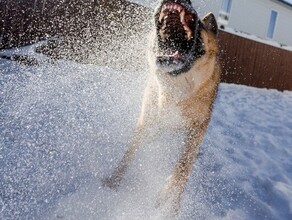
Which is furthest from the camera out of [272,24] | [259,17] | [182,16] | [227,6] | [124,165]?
[272,24]

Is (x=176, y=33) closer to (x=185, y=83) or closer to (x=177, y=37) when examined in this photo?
(x=177, y=37)

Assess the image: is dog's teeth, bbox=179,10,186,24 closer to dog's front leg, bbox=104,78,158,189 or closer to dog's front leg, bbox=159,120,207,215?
dog's front leg, bbox=104,78,158,189

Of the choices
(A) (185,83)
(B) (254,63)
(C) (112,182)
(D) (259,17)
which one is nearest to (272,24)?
(D) (259,17)

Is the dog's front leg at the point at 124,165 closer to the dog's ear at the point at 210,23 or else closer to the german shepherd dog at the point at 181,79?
the german shepherd dog at the point at 181,79

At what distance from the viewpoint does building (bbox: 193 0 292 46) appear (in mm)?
15530

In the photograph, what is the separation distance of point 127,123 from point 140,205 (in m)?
1.89

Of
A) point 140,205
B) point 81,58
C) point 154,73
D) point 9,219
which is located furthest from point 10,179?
point 81,58

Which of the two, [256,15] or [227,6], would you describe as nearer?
[227,6]

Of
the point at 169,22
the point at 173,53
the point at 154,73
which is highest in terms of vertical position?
the point at 169,22

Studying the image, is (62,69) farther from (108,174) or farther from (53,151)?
(108,174)

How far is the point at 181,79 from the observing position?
2939mm

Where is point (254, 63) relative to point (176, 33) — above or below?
below

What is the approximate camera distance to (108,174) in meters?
3.22

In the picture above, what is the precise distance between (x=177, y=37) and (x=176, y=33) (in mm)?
33
